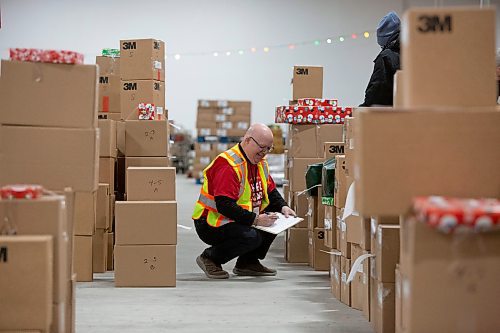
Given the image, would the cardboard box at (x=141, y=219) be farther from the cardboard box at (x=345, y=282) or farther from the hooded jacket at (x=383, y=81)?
the hooded jacket at (x=383, y=81)

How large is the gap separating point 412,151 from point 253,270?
2888 millimetres

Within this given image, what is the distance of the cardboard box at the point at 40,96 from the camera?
10.6 feet

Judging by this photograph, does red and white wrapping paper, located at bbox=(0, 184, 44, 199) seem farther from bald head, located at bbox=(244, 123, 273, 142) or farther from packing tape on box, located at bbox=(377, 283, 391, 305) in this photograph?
bald head, located at bbox=(244, 123, 273, 142)

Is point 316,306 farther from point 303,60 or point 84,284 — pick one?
point 303,60

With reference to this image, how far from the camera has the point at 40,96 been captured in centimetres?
323

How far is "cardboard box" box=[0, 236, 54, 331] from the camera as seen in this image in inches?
105

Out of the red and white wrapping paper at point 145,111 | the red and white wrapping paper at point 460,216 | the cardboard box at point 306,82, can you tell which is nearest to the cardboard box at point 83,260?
the red and white wrapping paper at point 145,111

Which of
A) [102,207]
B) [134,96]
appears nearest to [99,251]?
[102,207]

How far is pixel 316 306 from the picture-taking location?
429 cm

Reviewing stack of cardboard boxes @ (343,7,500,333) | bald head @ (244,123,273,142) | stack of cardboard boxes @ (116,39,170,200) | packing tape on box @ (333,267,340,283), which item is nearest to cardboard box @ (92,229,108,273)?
stack of cardboard boxes @ (116,39,170,200)

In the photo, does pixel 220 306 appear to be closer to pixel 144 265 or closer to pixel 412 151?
pixel 144 265

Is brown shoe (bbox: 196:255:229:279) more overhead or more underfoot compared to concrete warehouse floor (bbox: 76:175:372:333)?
more overhead

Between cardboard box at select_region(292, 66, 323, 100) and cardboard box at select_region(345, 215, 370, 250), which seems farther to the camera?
cardboard box at select_region(292, 66, 323, 100)

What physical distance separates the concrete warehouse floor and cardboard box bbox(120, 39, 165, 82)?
1.53m
